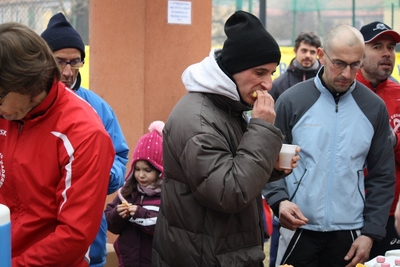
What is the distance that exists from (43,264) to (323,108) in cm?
199

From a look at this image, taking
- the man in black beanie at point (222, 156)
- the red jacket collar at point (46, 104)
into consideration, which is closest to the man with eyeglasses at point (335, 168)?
the man in black beanie at point (222, 156)

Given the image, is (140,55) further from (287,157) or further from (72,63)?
(287,157)

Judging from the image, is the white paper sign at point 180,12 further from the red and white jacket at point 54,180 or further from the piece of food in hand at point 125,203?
the red and white jacket at point 54,180

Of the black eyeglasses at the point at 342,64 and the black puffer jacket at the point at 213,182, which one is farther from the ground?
the black eyeglasses at the point at 342,64

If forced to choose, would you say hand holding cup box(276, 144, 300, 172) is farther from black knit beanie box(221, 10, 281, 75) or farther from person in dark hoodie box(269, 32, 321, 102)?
person in dark hoodie box(269, 32, 321, 102)

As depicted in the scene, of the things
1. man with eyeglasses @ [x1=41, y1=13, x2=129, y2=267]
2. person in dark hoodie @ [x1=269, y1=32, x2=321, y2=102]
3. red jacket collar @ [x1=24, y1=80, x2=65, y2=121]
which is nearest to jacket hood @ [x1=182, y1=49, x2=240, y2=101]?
red jacket collar @ [x1=24, y1=80, x2=65, y2=121]

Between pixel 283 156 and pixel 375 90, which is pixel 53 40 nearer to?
pixel 283 156

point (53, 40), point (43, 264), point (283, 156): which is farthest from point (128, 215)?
point (43, 264)

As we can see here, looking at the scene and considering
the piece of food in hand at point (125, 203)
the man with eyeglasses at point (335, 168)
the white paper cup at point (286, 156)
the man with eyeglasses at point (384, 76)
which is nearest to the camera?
the white paper cup at point (286, 156)

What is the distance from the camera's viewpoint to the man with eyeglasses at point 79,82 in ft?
11.9

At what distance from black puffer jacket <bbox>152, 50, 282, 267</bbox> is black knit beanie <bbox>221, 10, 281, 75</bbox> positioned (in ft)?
0.29

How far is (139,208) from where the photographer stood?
14.4 feet

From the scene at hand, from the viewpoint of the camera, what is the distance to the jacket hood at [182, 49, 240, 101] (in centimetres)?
293

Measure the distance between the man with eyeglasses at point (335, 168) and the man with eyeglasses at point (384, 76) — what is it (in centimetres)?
41
